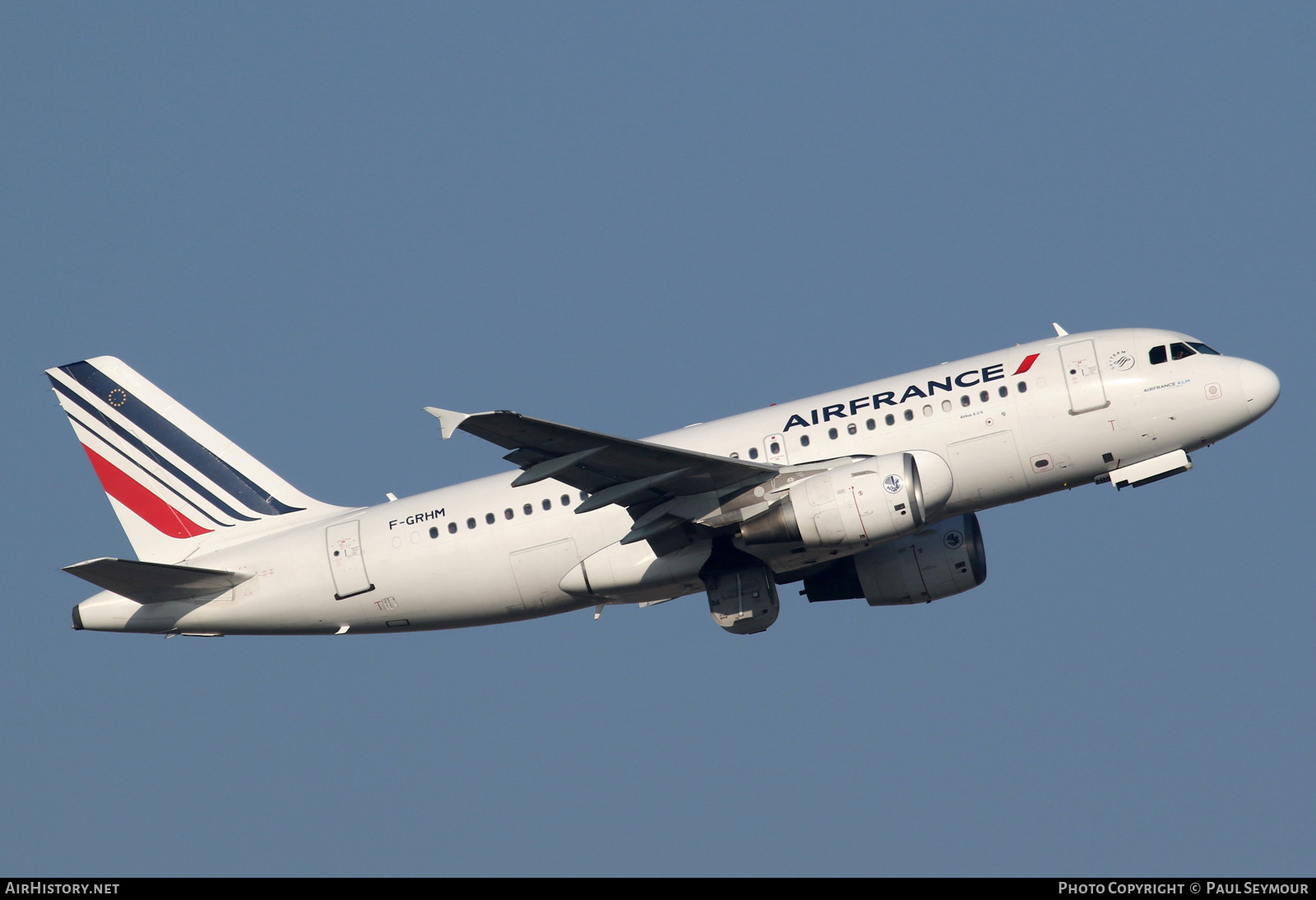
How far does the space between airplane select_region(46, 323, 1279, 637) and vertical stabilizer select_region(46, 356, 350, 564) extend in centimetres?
21

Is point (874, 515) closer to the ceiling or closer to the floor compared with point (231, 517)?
closer to the floor

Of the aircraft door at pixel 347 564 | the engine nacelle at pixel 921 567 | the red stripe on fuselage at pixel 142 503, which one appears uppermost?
the red stripe on fuselage at pixel 142 503

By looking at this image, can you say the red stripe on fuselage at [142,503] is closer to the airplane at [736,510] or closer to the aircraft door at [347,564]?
the airplane at [736,510]

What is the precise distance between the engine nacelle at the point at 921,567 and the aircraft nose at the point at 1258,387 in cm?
835

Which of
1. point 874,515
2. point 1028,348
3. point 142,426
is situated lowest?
point 874,515

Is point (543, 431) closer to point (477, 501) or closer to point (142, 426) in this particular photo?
point (477, 501)

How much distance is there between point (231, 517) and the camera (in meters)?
43.8

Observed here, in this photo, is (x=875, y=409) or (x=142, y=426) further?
(x=142, y=426)

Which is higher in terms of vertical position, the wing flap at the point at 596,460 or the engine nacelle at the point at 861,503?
the wing flap at the point at 596,460

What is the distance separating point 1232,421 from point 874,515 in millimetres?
9983

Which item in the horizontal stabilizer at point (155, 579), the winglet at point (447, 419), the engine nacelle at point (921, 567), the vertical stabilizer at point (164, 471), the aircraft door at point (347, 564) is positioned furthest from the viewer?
the vertical stabilizer at point (164, 471)

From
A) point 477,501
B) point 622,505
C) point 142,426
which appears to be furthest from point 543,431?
point 142,426

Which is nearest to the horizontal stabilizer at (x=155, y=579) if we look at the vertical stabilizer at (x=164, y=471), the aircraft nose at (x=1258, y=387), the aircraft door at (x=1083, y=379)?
the vertical stabilizer at (x=164, y=471)

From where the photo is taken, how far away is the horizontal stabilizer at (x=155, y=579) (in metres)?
39.0
